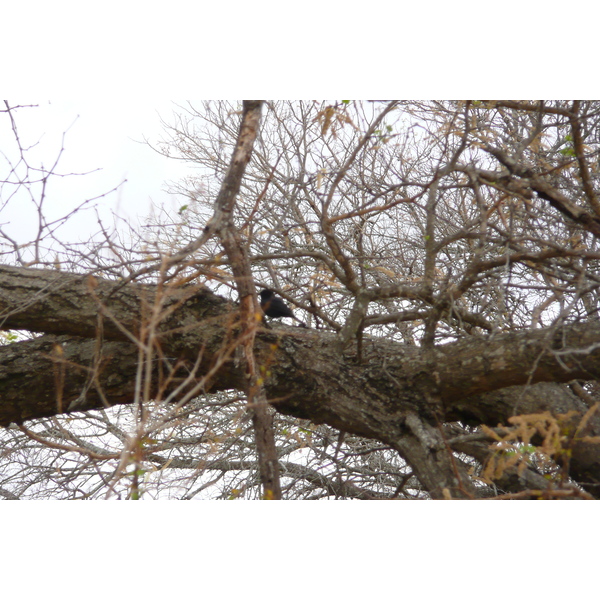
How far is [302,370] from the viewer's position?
2.92m

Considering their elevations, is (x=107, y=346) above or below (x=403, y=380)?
above

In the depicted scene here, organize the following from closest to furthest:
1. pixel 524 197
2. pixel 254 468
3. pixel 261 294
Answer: pixel 524 197 < pixel 261 294 < pixel 254 468

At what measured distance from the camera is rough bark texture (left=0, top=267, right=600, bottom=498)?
275cm

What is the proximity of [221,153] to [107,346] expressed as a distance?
3228 mm

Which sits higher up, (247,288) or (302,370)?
(247,288)

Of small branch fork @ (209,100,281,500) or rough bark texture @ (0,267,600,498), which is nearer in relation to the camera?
small branch fork @ (209,100,281,500)

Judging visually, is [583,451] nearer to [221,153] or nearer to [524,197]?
[524,197]

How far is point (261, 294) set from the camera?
10.9ft

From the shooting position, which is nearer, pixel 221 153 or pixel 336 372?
pixel 336 372

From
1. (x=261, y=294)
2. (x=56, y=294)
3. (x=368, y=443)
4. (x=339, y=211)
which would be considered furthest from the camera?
(x=339, y=211)

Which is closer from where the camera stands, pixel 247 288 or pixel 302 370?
pixel 247 288

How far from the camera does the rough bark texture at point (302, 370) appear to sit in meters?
2.75

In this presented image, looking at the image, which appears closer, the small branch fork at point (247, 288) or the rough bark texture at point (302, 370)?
the small branch fork at point (247, 288)

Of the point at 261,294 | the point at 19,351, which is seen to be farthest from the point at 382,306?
the point at 19,351
